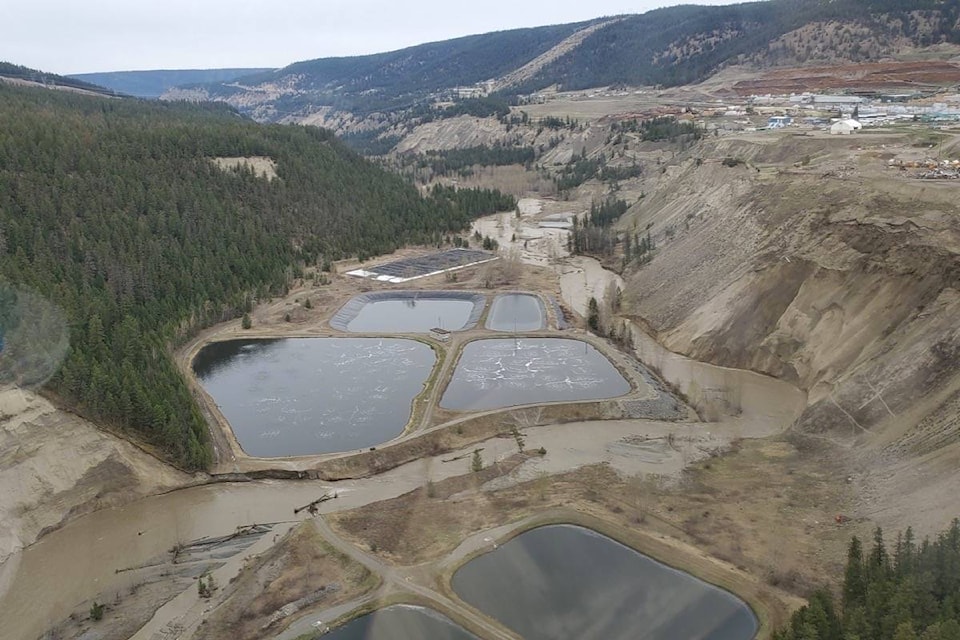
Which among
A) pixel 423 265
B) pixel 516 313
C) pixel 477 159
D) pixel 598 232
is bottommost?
pixel 423 265

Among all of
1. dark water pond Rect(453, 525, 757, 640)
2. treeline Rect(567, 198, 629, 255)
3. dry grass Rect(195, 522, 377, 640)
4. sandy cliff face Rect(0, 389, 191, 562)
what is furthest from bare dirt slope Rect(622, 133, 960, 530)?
sandy cliff face Rect(0, 389, 191, 562)

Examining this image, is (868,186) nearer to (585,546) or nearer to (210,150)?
(585,546)

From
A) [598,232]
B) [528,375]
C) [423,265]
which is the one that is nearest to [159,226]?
[423,265]

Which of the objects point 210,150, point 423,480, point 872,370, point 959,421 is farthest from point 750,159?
point 210,150

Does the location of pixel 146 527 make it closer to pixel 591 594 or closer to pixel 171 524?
pixel 171 524

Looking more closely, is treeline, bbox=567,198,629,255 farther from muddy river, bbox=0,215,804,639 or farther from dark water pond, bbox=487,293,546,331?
muddy river, bbox=0,215,804,639

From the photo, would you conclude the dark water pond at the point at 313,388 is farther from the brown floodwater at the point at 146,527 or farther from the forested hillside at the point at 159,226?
the brown floodwater at the point at 146,527
